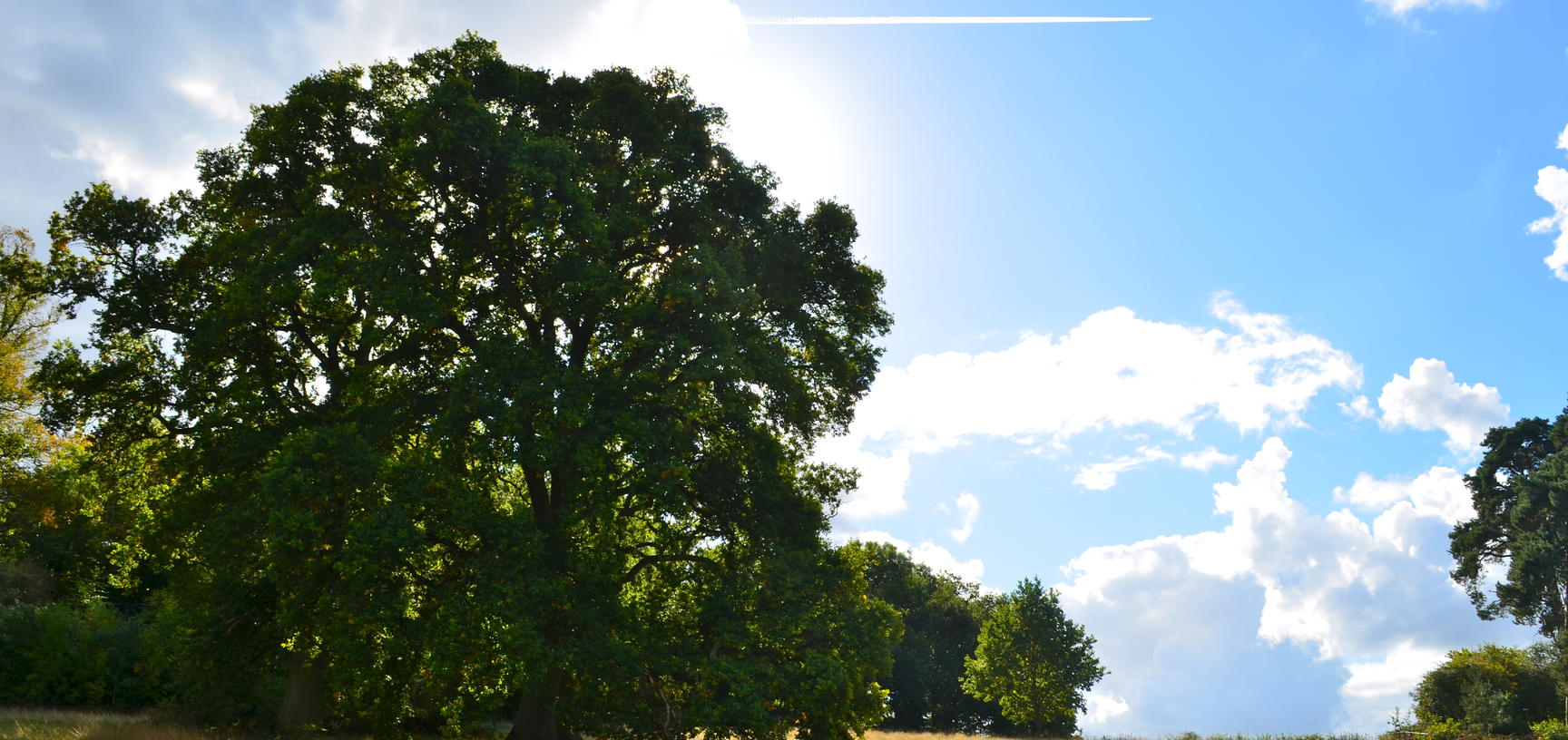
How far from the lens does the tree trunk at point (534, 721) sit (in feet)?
74.0

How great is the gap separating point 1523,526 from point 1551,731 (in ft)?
71.1

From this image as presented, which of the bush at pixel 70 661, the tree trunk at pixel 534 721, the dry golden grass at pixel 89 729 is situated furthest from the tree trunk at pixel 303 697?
the bush at pixel 70 661

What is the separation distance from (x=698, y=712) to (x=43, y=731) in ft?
47.5

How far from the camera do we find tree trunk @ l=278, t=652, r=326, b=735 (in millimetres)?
23969

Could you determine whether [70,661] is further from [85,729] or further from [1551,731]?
[1551,731]

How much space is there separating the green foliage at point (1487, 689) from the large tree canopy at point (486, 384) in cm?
3856

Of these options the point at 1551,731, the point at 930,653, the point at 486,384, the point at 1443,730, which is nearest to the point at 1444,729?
the point at 1443,730

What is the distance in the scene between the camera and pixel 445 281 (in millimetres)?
21719

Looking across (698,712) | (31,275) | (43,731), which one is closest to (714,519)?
A: (698,712)

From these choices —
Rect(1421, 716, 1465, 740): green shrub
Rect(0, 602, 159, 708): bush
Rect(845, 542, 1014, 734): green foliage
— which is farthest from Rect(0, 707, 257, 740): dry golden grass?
Rect(845, 542, 1014, 734): green foliage

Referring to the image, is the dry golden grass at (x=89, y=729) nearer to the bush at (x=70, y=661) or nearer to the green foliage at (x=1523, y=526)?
the bush at (x=70, y=661)

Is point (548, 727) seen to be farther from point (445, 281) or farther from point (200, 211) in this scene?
point (200, 211)

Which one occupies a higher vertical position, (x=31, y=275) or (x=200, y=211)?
(x=200, y=211)

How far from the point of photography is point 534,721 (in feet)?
74.6
